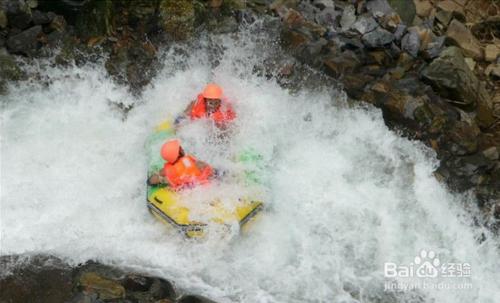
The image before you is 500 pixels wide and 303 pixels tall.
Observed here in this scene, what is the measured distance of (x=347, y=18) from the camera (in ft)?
32.7

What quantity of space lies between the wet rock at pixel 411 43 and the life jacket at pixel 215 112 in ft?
10.2

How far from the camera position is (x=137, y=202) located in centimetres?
828

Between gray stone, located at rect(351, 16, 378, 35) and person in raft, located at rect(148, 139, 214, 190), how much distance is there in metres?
3.76

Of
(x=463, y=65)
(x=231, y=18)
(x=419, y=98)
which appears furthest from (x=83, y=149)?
(x=463, y=65)

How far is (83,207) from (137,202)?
734 mm

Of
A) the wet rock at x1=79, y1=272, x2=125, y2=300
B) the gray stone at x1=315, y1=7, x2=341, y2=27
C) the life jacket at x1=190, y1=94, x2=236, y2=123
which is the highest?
the gray stone at x1=315, y1=7, x2=341, y2=27

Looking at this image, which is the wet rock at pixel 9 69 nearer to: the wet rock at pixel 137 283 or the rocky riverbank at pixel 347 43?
the rocky riverbank at pixel 347 43

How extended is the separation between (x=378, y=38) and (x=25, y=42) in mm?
5642

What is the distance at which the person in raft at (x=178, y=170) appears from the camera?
24.6 ft

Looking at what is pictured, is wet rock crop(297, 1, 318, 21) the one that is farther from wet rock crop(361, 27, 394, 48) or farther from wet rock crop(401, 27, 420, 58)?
wet rock crop(401, 27, 420, 58)

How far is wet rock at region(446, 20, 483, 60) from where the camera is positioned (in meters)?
9.71

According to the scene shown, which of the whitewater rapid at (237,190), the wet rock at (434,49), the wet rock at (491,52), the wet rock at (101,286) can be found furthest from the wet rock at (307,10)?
the wet rock at (101,286)

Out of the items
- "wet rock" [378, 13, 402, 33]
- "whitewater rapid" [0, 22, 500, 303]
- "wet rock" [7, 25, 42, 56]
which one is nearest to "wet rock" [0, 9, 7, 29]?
"wet rock" [7, 25, 42, 56]

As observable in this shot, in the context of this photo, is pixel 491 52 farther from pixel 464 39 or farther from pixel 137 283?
pixel 137 283
